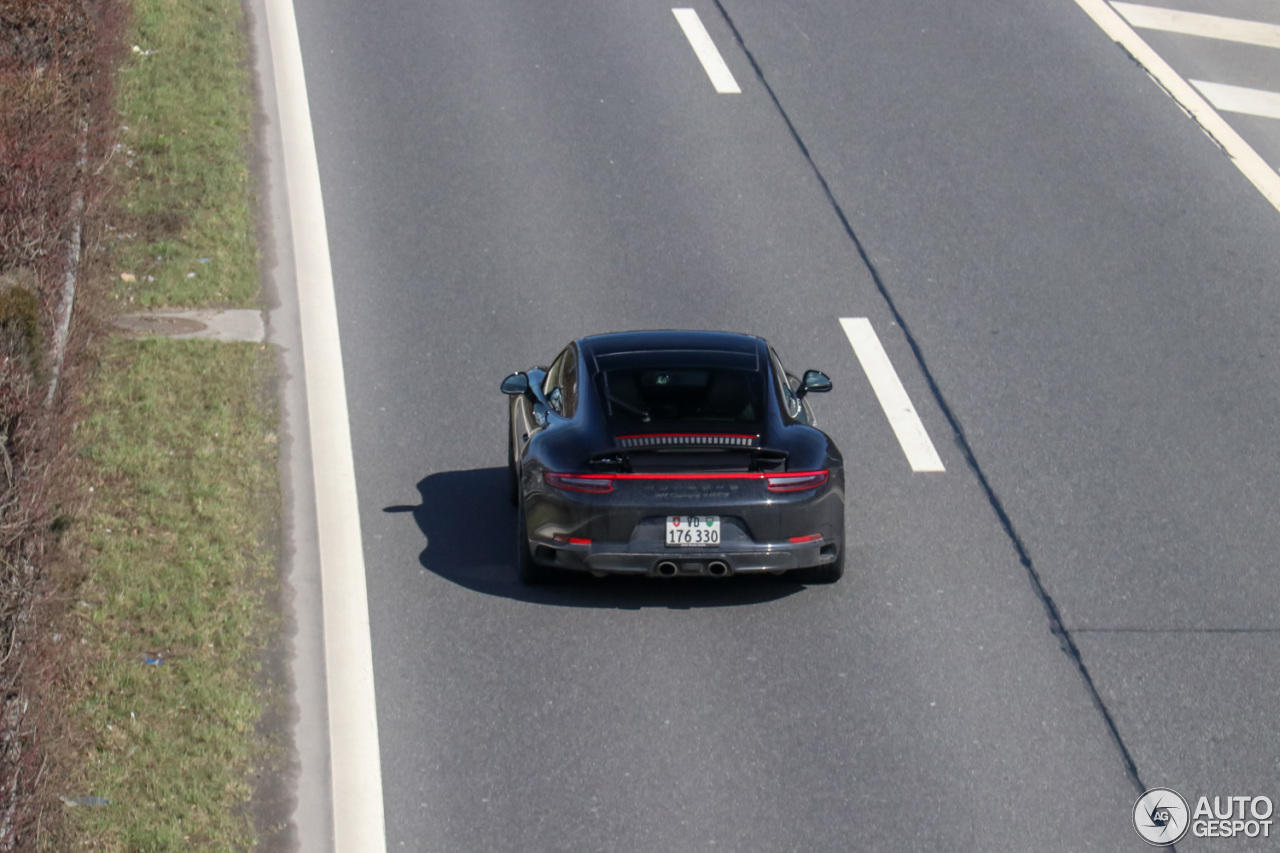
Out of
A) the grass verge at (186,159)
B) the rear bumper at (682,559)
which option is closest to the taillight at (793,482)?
the rear bumper at (682,559)

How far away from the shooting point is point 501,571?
1016 cm

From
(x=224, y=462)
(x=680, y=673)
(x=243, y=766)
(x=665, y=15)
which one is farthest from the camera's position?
(x=665, y=15)

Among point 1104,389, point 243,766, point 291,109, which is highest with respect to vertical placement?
point 243,766

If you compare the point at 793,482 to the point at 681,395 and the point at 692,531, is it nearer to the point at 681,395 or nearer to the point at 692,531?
the point at 692,531

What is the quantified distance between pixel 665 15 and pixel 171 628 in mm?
13471

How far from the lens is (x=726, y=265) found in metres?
14.9

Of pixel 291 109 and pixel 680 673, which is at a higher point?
pixel 680 673

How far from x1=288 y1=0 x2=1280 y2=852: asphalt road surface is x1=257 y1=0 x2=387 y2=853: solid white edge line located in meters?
0.13

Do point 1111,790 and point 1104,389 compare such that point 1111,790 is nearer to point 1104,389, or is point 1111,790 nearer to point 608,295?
point 1104,389

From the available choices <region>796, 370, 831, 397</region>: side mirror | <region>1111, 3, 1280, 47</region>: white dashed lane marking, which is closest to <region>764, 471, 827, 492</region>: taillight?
<region>796, 370, 831, 397</region>: side mirror

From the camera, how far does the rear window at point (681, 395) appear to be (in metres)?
9.48

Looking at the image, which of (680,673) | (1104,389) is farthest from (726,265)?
(680,673)
